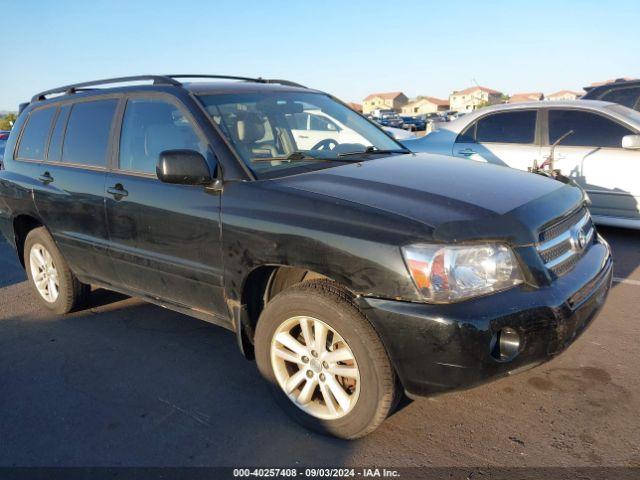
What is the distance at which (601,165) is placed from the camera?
19.8 feet

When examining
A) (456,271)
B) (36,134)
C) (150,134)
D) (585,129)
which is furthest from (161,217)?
(585,129)

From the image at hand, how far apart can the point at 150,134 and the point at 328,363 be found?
6.50 feet

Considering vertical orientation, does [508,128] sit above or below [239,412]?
above

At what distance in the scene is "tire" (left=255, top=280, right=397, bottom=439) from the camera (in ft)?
8.21

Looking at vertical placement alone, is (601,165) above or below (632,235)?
above

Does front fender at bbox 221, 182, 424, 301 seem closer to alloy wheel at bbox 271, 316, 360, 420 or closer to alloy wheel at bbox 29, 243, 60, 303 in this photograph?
alloy wheel at bbox 271, 316, 360, 420

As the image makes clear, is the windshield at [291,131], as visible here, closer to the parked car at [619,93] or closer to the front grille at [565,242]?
the front grille at [565,242]

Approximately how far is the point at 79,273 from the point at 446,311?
3.15 metres

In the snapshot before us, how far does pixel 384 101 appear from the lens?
111125 millimetres

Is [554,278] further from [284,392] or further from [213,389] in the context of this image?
[213,389]

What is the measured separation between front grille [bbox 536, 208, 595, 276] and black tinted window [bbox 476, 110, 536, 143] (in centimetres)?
378

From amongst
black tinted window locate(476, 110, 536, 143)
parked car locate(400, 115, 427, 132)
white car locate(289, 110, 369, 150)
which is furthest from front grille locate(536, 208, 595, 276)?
parked car locate(400, 115, 427, 132)

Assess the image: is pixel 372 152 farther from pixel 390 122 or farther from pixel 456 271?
pixel 390 122

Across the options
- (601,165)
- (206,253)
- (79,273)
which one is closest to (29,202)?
(79,273)
